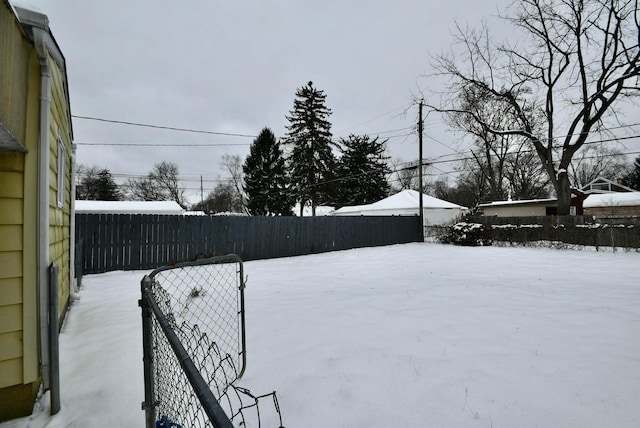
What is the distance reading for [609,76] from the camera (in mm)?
14227

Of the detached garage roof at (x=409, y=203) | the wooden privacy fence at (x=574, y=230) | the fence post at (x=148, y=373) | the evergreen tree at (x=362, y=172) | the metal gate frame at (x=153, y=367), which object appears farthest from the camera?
the evergreen tree at (x=362, y=172)

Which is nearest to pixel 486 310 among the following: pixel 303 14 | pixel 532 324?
pixel 532 324

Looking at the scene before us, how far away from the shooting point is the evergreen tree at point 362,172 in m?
31.2

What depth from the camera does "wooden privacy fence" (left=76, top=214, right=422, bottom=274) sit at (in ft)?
23.7

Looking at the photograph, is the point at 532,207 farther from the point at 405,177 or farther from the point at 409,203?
the point at 405,177

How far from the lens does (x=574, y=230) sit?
12.5m

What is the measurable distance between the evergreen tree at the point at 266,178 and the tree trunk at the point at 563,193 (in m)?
18.0

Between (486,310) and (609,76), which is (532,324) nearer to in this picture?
(486,310)

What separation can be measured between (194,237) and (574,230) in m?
14.4

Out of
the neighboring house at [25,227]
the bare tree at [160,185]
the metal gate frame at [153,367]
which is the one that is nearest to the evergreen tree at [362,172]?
the bare tree at [160,185]

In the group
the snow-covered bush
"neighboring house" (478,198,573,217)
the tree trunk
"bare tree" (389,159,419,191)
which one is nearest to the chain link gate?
the snow-covered bush

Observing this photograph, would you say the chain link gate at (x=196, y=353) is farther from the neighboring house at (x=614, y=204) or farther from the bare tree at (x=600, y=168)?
the bare tree at (x=600, y=168)

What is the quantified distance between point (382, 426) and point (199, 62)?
47.1ft

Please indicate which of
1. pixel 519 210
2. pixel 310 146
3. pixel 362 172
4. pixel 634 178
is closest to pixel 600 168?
pixel 634 178
